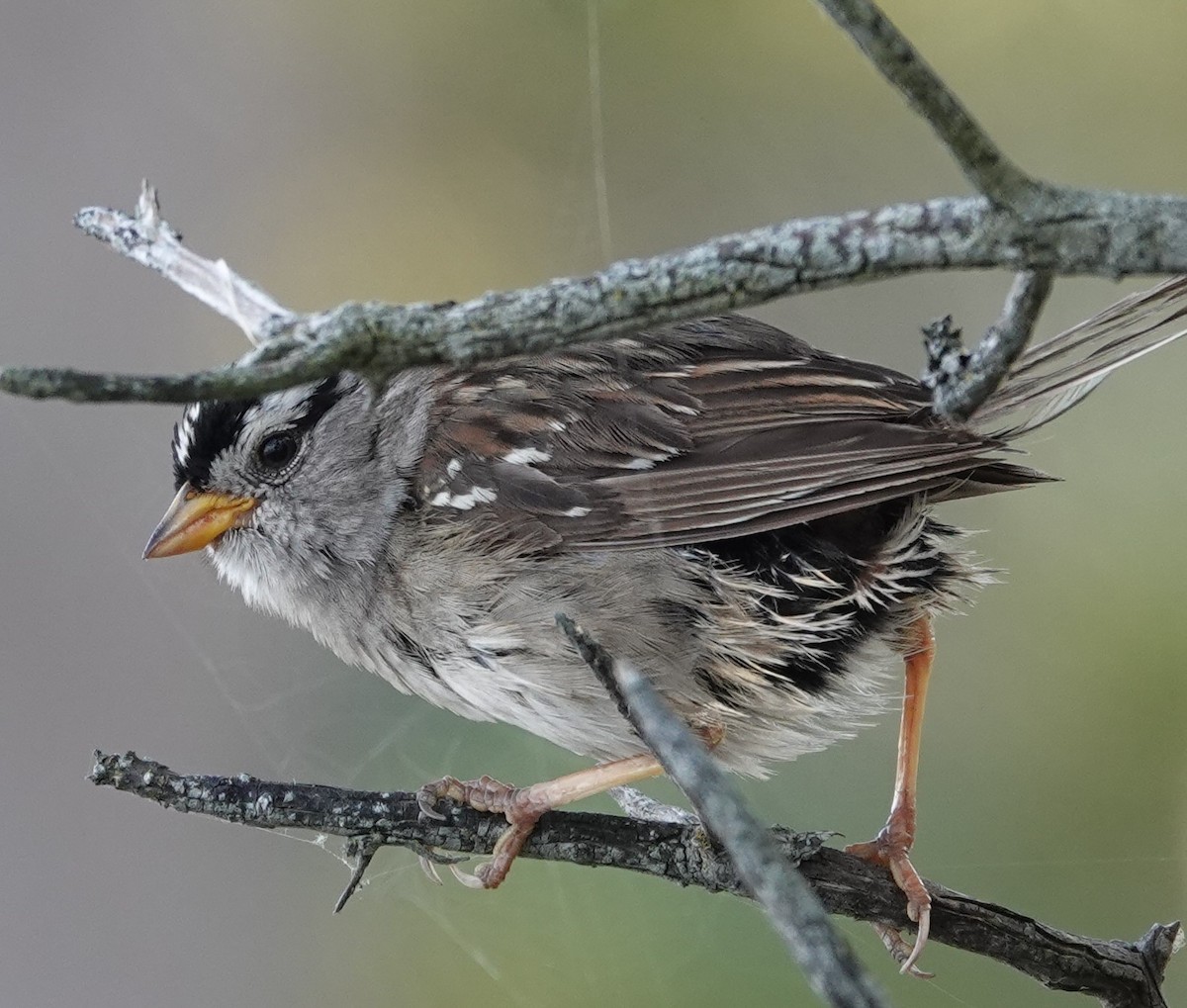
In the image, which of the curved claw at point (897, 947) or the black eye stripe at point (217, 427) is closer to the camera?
the curved claw at point (897, 947)

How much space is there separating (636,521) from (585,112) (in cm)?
141

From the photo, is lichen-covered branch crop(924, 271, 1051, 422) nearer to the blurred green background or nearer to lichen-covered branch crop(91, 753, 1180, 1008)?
lichen-covered branch crop(91, 753, 1180, 1008)

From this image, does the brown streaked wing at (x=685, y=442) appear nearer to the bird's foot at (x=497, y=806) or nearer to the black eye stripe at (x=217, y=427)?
the black eye stripe at (x=217, y=427)

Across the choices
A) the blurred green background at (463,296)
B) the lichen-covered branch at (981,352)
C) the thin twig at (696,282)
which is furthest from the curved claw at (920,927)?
the thin twig at (696,282)

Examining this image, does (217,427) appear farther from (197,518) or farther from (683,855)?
(683,855)

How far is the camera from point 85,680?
3178 mm

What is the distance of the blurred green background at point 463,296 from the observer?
2.68m

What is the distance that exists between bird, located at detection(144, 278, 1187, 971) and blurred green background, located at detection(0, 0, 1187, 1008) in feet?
2.16

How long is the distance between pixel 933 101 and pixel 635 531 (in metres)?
1.22

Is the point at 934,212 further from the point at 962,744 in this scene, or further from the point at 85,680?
the point at 85,680

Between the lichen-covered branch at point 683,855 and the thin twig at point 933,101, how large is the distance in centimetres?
104

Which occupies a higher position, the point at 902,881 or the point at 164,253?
the point at 164,253

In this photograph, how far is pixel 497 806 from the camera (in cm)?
183

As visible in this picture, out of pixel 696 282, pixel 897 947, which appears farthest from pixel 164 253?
pixel 897 947
